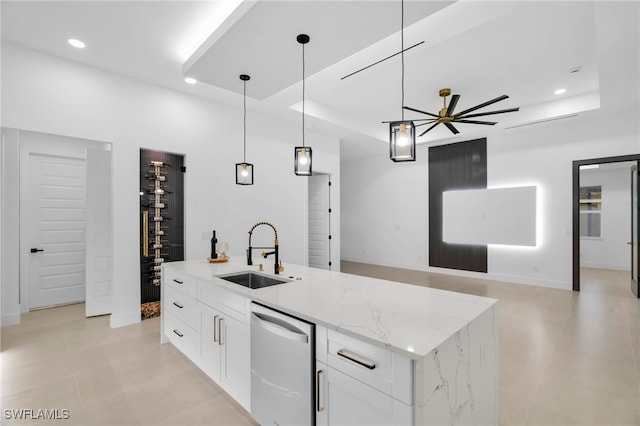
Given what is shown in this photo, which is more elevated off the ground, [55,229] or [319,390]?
[55,229]

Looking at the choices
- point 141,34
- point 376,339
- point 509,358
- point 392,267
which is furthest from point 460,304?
point 392,267

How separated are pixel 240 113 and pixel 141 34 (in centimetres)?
199

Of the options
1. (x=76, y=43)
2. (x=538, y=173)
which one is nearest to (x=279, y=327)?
(x=76, y=43)

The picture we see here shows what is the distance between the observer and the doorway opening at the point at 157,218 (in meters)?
3.93

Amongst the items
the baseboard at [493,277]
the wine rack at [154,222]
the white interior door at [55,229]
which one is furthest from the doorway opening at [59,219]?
the baseboard at [493,277]

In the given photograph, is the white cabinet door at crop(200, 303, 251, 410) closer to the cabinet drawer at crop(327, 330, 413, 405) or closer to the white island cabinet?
the white island cabinet

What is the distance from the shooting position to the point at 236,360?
79.1 inches

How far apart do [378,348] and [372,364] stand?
72mm

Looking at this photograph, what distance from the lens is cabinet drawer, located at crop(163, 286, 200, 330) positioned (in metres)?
2.49

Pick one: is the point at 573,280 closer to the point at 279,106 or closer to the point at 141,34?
the point at 279,106

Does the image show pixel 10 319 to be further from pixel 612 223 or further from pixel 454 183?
pixel 612 223

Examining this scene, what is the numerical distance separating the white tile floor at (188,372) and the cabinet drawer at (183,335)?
18 centimetres

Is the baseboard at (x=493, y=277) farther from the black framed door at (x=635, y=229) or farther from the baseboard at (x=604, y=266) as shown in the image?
the baseboard at (x=604, y=266)

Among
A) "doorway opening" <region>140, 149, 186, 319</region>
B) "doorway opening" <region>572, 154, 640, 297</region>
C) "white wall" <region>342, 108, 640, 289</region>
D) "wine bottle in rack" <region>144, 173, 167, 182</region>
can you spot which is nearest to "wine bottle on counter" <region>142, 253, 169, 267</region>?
"doorway opening" <region>140, 149, 186, 319</region>
